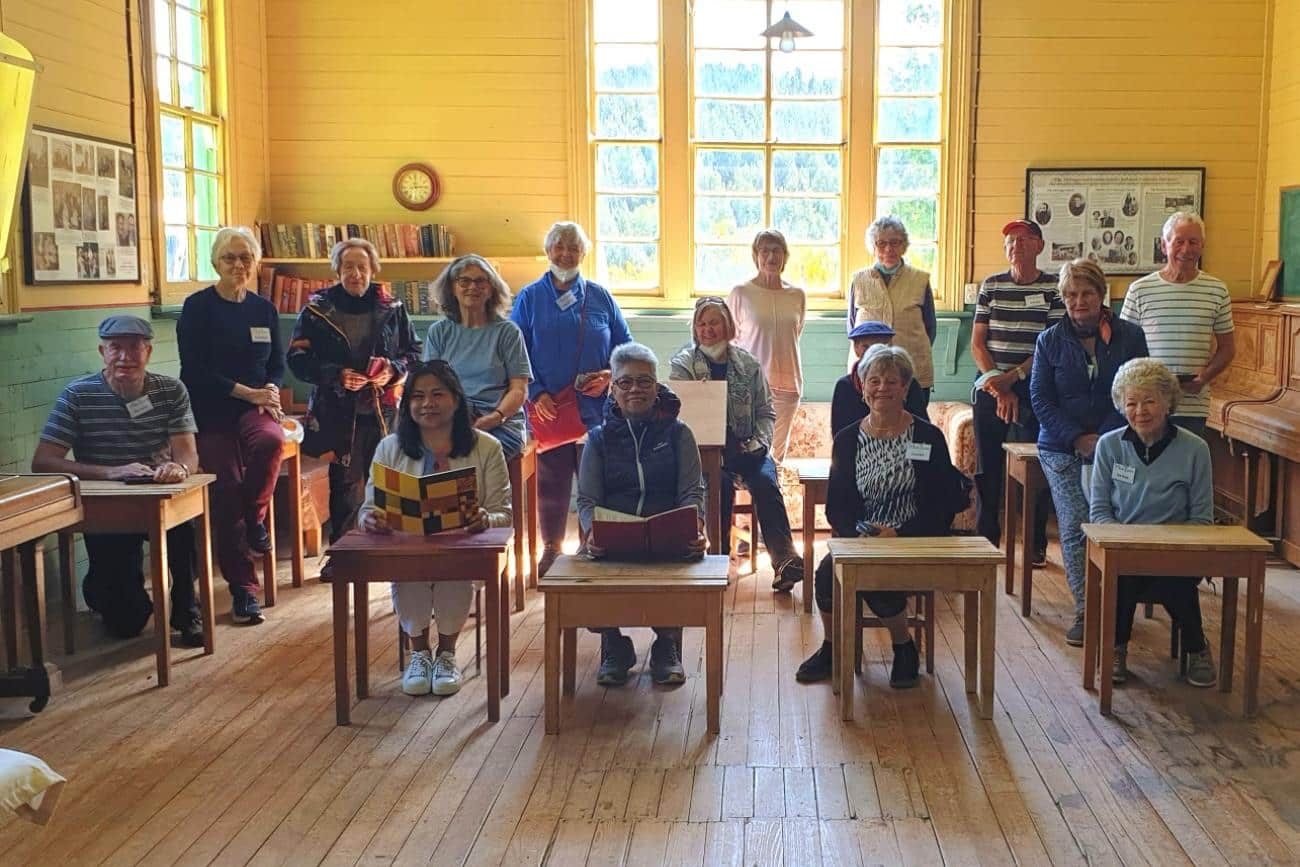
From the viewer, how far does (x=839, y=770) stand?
381 cm

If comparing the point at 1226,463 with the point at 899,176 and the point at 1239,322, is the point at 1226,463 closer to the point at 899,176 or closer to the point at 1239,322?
the point at 1239,322

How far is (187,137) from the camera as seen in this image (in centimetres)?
695

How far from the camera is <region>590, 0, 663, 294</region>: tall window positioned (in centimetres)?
788

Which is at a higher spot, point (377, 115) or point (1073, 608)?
point (377, 115)

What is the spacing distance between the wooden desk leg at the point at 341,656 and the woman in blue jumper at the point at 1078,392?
2.75 m

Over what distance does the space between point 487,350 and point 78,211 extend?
75.1 inches

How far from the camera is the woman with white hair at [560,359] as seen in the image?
6102 mm

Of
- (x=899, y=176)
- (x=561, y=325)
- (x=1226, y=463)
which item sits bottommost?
(x=1226, y=463)

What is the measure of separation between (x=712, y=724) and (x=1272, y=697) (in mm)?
1936

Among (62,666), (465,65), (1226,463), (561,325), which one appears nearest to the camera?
(62,666)

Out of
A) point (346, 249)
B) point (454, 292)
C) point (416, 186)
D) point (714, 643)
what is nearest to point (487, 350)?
point (454, 292)

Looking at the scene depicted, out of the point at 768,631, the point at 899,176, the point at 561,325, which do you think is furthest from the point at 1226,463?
the point at 561,325

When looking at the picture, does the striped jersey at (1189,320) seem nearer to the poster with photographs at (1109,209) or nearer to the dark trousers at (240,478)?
the poster with photographs at (1109,209)

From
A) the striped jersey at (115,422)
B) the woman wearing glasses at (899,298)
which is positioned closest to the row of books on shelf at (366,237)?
the woman wearing glasses at (899,298)
